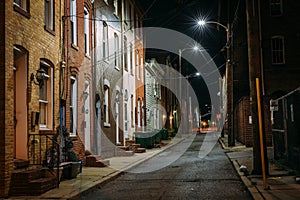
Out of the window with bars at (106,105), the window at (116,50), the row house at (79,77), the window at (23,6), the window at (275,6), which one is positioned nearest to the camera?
the window at (23,6)

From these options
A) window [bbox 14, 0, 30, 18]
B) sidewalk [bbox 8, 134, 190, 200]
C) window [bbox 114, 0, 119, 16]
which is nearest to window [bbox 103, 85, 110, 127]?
sidewalk [bbox 8, 134, 190, 200]

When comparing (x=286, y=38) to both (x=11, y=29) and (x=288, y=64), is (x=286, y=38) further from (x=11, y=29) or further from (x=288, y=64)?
(x=11, y=29)

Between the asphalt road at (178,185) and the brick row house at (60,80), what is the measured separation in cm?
212

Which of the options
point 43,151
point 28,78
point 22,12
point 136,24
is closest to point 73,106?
point 43,151

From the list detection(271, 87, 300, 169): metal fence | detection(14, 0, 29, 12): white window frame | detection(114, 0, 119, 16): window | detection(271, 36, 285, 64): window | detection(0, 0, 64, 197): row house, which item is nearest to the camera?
detection(0, 0, 64, 197): row house

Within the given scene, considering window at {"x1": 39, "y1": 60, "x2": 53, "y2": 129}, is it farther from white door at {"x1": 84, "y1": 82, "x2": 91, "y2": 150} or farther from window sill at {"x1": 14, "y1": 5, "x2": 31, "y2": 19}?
white door at {"x1": 84, "y1": 82, "x2": 91, "y2": 150}

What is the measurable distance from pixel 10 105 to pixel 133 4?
2074 centimetres

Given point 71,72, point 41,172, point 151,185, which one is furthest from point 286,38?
point 41,172

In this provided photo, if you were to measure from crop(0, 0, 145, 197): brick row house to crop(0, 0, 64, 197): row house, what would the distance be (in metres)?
0.02

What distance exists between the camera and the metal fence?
477 inches

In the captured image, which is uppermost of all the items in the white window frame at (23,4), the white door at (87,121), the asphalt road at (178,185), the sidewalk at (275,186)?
the white window frame at (23,4)

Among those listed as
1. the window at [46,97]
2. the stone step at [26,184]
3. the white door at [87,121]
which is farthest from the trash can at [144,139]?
the stone step at [26,184]

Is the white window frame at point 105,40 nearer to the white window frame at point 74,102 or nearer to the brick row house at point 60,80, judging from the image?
the brick row house at point 60,80

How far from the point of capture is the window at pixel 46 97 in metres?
13.3
